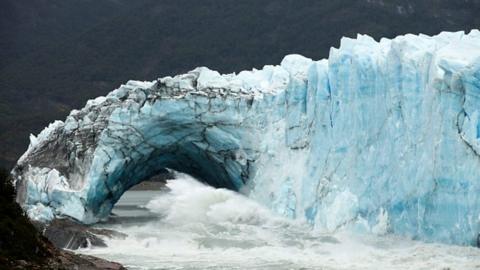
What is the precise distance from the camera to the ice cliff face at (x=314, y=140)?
17750mm

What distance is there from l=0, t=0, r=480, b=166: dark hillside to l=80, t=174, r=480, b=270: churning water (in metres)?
Answer: 57.0

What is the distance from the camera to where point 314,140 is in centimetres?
2197

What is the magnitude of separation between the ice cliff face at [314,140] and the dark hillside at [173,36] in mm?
55943

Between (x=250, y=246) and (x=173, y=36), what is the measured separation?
88.0m

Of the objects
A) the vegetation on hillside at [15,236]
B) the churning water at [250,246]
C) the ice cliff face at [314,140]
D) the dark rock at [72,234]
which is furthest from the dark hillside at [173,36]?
the vegetation on hillside at [15,236]

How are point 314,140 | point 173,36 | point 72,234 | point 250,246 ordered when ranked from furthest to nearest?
point 173,36
point 314,140
point 72,234
point 250,246

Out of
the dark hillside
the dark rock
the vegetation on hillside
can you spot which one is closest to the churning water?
the dark rock

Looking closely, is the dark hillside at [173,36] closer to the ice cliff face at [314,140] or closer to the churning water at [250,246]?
the ice cliff face at [314,140]

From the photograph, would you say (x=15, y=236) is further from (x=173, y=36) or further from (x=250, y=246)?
(x=173, y=36)

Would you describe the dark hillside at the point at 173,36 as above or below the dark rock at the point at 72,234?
above

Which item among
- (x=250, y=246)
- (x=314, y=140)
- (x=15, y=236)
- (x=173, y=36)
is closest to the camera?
(x=15, y=236)

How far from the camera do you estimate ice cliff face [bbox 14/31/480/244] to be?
17.8 metres

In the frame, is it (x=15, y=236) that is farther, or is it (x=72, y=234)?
(x=72, y=234)

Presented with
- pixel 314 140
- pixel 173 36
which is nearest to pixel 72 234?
pixel 314 140
